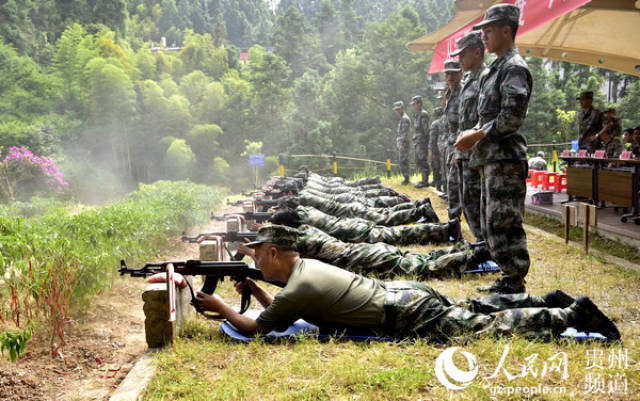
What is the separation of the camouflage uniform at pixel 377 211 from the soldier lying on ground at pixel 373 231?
0.88 meters

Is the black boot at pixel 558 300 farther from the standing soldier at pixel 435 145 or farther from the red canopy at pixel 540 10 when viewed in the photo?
the standing soldier at pixel 435 145

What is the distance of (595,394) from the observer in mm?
2201

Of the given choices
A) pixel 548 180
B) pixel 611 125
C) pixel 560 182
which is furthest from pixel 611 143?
pixel 548 180

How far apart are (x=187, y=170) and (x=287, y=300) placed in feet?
93.8

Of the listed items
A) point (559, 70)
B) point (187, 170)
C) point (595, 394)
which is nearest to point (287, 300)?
point (595, 394)

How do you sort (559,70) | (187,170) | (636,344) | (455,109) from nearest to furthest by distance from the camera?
(636,344) < (455,109) < (559,70) < (187,170)

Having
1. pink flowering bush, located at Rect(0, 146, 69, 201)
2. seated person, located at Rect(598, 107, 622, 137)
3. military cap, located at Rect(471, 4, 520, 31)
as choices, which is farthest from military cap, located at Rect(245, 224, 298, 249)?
pink flowering bush, located at Rect(0, 146, 69, 201)

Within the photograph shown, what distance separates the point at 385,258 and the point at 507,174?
1.31 m

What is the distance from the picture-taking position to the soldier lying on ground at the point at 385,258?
13.6 feet

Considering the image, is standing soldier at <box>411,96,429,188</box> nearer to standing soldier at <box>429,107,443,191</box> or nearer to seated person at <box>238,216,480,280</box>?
standing soldier at <box>429,107,443,191</box>

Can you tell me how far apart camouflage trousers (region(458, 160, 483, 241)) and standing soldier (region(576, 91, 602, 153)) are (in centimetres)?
506

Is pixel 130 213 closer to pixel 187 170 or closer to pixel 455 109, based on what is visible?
pixel 455 109

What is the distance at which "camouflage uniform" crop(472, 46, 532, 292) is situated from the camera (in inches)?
134

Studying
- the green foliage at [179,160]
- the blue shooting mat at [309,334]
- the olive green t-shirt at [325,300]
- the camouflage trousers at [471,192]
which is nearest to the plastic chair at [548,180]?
the camouflage trousers at [471,192]
